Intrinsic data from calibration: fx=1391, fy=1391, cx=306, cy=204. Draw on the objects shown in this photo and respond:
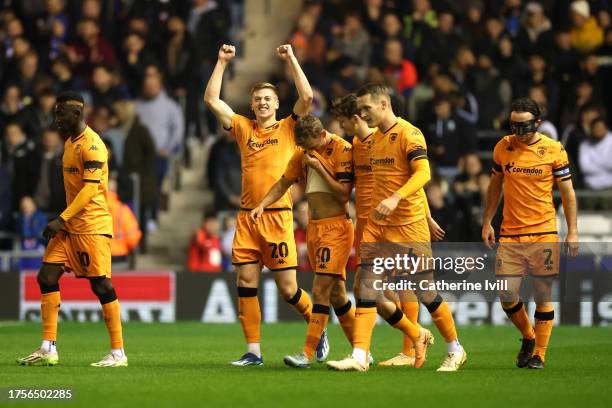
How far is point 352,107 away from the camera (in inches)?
477

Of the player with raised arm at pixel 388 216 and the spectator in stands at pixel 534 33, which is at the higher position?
the spectator in stands at pixel 534 33

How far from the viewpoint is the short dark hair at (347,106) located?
39.6 feet

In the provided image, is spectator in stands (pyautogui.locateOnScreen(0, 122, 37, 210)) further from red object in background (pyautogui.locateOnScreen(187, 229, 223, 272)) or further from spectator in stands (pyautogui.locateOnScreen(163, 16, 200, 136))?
spectator in stands (pyautogui.locateOnScreen(163, 16, 200, 136))

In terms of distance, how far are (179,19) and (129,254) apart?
191 inches

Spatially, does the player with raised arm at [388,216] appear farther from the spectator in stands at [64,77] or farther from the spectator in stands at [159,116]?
the spectator in stands at [64,77]

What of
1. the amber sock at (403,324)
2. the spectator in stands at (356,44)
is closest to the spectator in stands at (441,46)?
the spectator in stands at (356,44)

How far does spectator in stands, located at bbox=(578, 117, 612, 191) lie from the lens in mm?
21000

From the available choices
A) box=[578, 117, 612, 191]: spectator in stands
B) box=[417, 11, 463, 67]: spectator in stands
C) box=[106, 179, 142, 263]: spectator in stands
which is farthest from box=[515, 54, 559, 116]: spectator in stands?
box=[106, 179, 142, 263]: spectator in stands

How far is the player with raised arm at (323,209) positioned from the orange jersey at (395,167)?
47 centimetres

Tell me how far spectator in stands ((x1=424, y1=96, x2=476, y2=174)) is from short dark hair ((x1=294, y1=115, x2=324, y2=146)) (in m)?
9.17

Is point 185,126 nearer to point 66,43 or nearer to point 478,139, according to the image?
point 66,43

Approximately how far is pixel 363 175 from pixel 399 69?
33.1 ft

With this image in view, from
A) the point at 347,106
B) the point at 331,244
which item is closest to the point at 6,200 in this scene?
the point at 331,244

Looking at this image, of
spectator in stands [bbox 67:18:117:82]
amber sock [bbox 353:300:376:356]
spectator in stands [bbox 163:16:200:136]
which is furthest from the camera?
spectator in stands [bbox 67:18:117:82]
